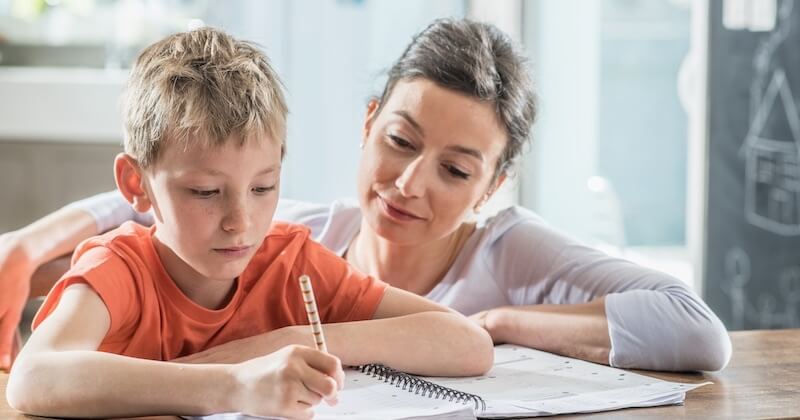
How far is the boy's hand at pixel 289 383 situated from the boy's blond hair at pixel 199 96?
0.24 m

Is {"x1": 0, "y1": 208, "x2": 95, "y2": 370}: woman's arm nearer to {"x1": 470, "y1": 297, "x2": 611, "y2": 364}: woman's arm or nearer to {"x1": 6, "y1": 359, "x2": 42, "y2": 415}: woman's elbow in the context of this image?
{"x1": 6, "y1": 359, "x2": 42, "y2": 415}: woman's elbow

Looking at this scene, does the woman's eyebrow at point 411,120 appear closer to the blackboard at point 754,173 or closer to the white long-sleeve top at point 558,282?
the white long-sleeve top at point 558,282

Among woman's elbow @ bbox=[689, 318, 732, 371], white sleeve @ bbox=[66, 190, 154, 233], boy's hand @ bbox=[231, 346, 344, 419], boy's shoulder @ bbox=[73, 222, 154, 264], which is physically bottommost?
woman's elbow @ bbox=[689, 318, 732, 371]

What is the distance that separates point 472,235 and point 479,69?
26cm

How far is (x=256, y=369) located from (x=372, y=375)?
0.75 ft

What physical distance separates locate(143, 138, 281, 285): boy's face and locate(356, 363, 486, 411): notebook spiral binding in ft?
0.60

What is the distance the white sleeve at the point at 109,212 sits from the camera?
159 cm

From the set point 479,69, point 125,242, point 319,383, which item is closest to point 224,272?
point 125,242

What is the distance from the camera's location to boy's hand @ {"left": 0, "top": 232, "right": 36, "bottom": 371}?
4.57 ft

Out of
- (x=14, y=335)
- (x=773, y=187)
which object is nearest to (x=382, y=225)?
(x=14, y=335)

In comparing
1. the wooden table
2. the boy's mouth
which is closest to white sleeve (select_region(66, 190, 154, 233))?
the wooden table

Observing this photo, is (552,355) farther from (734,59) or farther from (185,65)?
(734,59)

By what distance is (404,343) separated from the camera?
3.89ft

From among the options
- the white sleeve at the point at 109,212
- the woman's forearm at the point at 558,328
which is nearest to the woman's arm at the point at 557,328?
the woman's forearm at the point at 558,328
